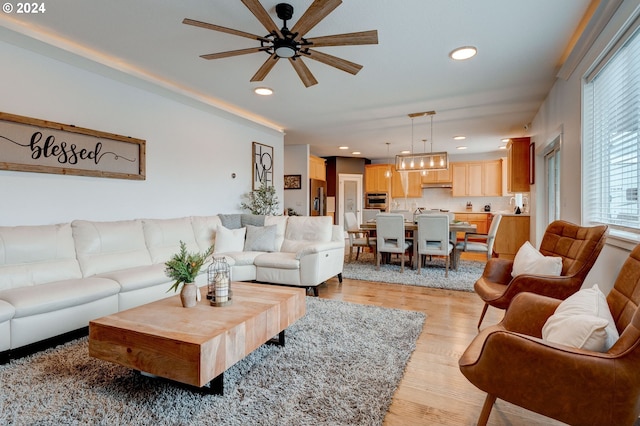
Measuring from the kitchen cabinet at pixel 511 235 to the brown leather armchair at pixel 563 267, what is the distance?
305cm

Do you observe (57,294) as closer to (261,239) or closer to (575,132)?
(261,239)

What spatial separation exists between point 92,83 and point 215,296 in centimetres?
275

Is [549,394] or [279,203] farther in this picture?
[279,203]

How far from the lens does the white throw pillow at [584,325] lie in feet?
3.94

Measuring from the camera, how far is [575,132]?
2.95 m

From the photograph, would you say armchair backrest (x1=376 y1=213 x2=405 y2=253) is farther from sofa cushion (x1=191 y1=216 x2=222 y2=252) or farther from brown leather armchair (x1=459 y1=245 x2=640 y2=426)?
brown leather armchair (x1=459 y1=245 x2=640 y2=426)

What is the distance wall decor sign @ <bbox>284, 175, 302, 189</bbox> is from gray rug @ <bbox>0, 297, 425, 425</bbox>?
5025 millimetres

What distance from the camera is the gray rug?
5.18 feet

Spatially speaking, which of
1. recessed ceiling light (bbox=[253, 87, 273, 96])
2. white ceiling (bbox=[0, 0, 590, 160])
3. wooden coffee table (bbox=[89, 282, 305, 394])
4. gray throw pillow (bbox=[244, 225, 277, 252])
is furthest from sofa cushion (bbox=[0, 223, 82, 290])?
recessed ceiling light (bbox=[253, 87, 273, 96])

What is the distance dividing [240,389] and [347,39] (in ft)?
7.70

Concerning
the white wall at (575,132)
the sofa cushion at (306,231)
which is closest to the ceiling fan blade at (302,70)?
the sofa cushion at (306,231)

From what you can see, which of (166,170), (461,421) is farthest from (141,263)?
(461,421)

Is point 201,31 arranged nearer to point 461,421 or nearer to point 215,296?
point 215,296

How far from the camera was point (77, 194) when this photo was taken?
3.17m
